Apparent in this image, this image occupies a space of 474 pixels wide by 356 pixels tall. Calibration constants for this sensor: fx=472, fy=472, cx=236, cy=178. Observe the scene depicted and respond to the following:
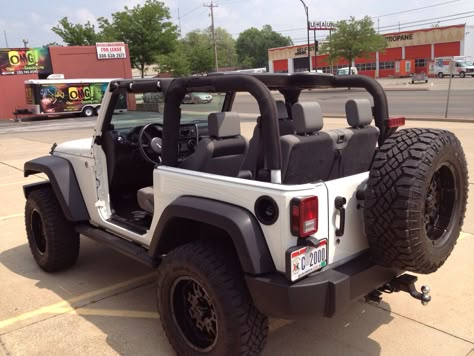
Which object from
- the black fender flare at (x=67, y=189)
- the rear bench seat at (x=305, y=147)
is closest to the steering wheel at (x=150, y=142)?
the black fender flare at (x=67, y=189)

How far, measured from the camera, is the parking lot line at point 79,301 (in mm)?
3621

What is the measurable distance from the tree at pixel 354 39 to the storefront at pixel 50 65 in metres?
22.4

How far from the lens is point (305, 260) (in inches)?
94.0

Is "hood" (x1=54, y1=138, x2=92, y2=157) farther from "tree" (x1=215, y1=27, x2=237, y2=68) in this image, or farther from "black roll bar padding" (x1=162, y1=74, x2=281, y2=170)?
"tree" (x1=215, y1=27, x2=237, y2=68)

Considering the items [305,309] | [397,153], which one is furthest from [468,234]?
[305,309]

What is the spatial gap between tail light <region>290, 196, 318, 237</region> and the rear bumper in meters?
0.25

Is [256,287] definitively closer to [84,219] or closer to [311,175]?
[311,175]

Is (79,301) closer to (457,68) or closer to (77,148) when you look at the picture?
(77,148)

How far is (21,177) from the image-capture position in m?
9.64

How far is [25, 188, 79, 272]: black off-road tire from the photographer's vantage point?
164 inches

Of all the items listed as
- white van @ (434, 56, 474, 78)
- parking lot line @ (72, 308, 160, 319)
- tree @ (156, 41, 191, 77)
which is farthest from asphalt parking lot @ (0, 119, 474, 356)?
white van @ (434, 56, 474, 78)

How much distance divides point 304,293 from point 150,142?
85.6 inches

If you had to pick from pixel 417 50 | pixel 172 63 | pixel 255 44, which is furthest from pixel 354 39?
pixel 255 44

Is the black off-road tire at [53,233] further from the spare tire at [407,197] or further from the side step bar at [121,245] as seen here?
the spare tire at [407,197]
